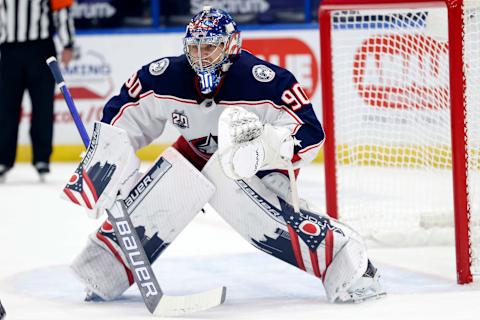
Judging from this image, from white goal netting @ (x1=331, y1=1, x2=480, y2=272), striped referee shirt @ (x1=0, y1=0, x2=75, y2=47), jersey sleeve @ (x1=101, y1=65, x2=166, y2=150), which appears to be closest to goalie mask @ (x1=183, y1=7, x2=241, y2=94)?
jersey sleeve @ (x1=101, y1=65, x2=166, y2=150)

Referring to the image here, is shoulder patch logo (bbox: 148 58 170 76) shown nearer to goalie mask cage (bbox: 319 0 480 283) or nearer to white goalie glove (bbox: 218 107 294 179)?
white goalie glove (bbox: 218 107 294 179)

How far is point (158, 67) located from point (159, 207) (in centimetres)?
42

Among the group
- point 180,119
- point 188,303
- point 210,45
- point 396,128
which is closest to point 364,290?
point 188,303

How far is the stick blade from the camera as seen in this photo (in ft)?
10.9

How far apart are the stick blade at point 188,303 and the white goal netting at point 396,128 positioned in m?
1.33

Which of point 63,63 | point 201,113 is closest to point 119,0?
point 63,63

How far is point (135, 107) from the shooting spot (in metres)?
3.53

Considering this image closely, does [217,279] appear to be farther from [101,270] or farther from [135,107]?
[135,107]

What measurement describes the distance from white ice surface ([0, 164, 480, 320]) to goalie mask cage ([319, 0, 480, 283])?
239mm

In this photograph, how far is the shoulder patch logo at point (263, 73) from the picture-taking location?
3416 mm

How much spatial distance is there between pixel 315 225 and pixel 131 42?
4.34m

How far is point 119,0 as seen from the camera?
7.86m

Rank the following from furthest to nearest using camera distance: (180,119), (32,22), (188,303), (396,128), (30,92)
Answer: (30,92), (32,22), (396,128), (180,119), (188,303)

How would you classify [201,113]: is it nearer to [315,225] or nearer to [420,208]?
[315,225]
